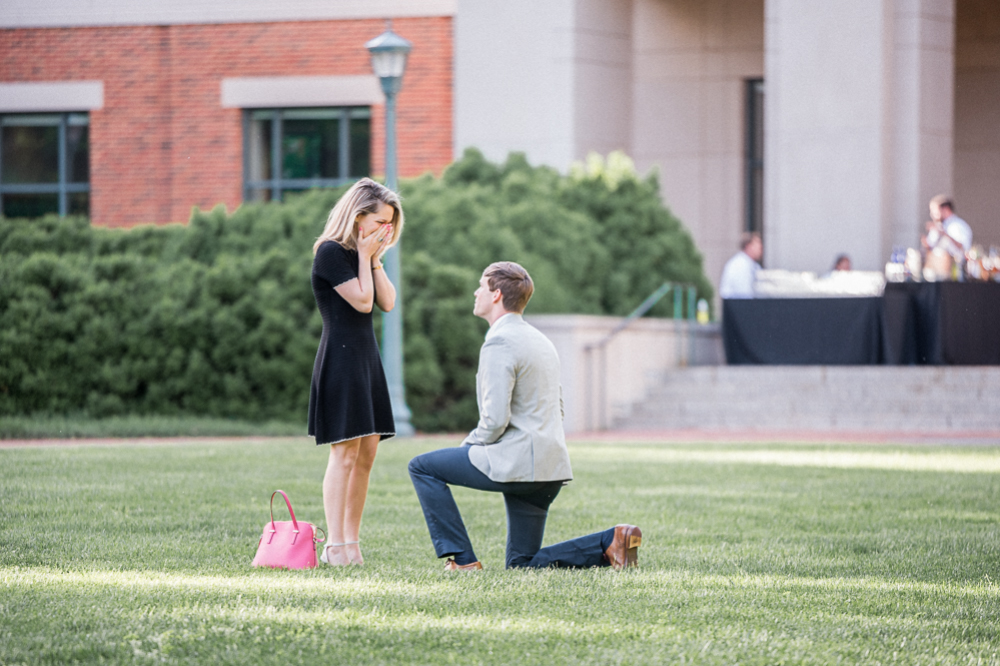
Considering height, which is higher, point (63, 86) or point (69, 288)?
point (63, 86)

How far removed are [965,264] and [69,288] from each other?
1242cm

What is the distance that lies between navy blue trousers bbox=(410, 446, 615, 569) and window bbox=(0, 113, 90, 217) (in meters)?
21.3

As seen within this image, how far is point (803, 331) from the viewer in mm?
20188

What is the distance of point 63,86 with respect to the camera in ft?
85.3

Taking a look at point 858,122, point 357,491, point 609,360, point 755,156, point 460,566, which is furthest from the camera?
point 755,156

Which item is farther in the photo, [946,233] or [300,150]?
[300,150]

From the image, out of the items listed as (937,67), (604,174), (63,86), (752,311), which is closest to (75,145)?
(63,86)

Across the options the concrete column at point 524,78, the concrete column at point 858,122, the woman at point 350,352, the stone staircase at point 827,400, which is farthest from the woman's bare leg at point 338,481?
the concrete column at point 524,78

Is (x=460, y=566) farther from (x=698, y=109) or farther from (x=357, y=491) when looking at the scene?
(x=698, y=109)

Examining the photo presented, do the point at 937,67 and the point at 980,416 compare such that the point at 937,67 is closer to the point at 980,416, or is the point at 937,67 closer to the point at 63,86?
the point at 980,416

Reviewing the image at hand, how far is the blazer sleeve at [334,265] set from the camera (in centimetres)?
648

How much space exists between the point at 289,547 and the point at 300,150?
20118 mm

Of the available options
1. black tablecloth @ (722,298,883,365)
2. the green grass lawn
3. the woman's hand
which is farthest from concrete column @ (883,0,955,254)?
the woman's hand

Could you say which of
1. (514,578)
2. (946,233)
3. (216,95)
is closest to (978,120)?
(946,233)
